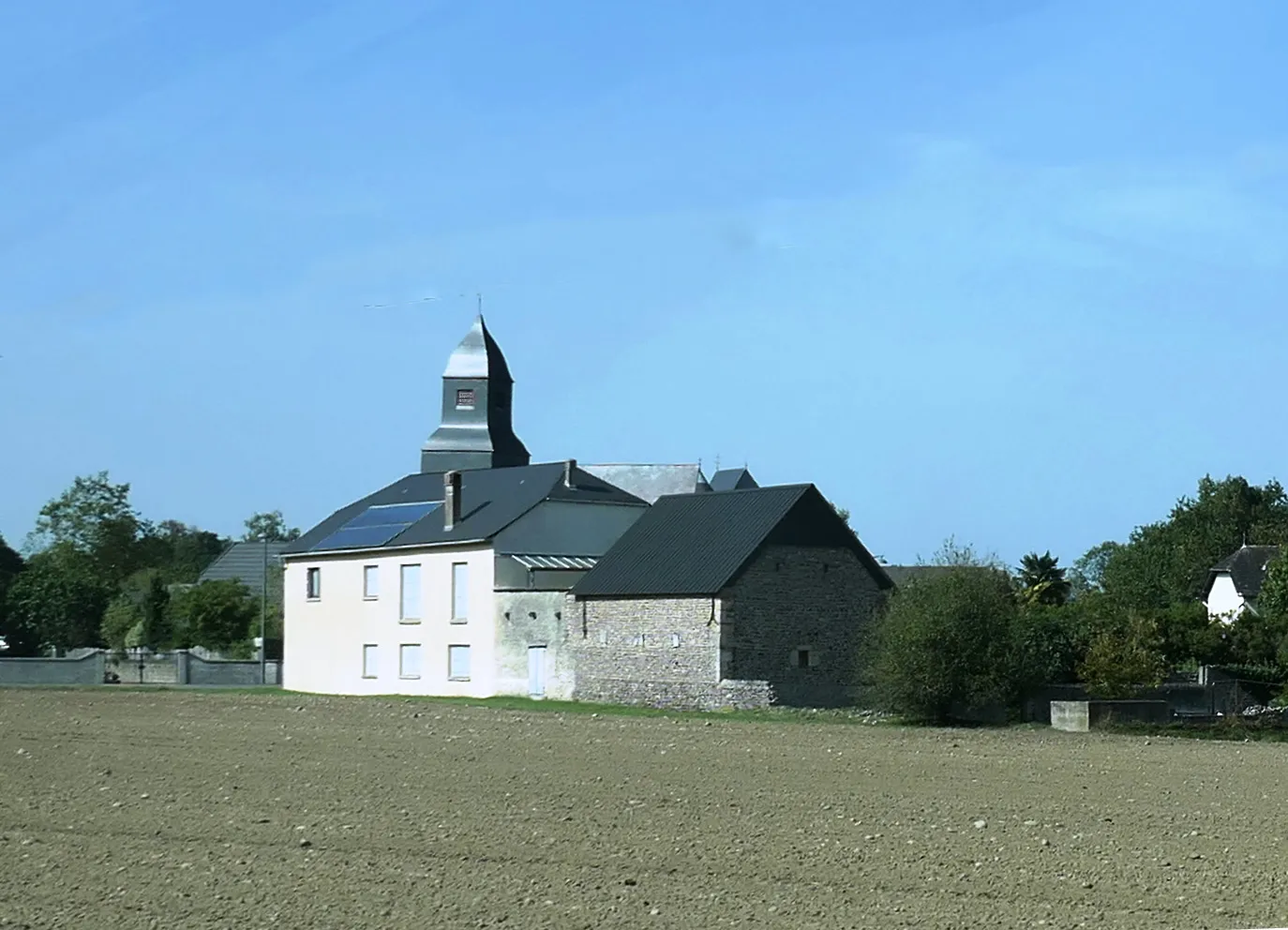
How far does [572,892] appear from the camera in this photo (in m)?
11.0

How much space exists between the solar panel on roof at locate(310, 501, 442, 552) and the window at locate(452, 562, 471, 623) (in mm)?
4019

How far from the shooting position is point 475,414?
240ft

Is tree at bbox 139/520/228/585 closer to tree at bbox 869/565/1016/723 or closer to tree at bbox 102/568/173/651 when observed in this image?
tree at bbox 102/568/173/651

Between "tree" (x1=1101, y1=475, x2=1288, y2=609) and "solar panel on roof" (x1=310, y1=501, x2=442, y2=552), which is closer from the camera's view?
"solar panel on roof" (x1=310, y1=501, x2=442, y2=552)

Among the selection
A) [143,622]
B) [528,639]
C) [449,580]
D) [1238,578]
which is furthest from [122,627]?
[1238,578]

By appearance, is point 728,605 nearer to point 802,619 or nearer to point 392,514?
point 802,619

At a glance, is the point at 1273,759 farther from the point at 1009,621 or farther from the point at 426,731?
the point at 426,731

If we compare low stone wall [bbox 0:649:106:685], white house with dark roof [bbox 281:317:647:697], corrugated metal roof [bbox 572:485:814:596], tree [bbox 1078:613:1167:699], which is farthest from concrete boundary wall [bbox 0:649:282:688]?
tree [bbox 1078:613:1167:699]

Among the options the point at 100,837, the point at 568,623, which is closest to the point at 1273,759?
the point at 100,837

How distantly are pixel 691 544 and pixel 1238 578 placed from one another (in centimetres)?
4169

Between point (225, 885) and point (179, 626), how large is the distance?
68.7 meters

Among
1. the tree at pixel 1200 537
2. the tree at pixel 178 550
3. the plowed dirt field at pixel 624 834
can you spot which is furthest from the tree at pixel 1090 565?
the plowed dirt field at pixel 624 834

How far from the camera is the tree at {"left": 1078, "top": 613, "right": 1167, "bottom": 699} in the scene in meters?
36.7

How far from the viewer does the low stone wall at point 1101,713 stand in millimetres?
33781
